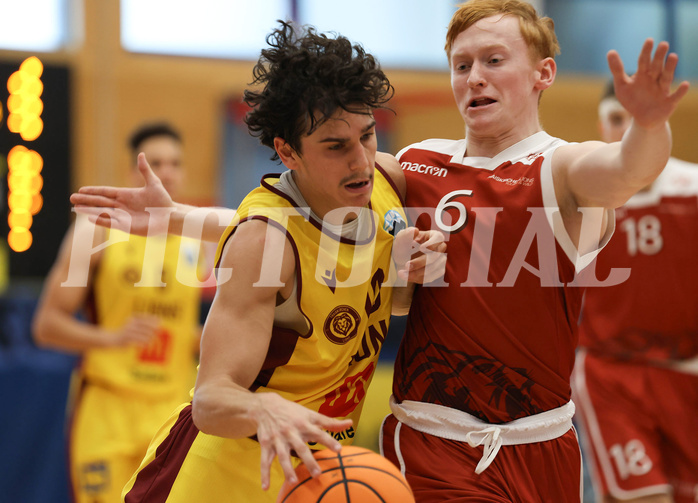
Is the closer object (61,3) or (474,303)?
(474,303)

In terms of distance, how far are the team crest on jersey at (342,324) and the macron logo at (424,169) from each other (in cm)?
68

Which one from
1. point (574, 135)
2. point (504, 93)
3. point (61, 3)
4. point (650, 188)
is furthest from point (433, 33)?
point (504, 93)

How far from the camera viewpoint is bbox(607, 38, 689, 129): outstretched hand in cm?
233

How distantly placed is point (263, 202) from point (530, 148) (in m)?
1.02

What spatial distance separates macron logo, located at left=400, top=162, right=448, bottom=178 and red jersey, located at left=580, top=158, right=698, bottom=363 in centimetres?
243

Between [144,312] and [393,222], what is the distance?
3.13 m

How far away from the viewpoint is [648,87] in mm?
2371

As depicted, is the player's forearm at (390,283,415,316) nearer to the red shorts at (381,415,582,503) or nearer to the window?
the red shorts at (381,415,582,503)

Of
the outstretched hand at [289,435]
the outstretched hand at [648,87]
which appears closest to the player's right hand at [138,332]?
the outstretched hand at [289,435]

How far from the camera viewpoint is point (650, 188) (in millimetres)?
5375

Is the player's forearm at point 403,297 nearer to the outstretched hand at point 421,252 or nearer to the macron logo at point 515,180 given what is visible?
the outstretched hand at point 421,252

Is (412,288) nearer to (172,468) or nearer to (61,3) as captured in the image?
(172,468)

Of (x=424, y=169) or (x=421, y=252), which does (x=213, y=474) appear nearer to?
(x=421, y=252)

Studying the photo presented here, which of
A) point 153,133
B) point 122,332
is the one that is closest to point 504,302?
point 122,332
